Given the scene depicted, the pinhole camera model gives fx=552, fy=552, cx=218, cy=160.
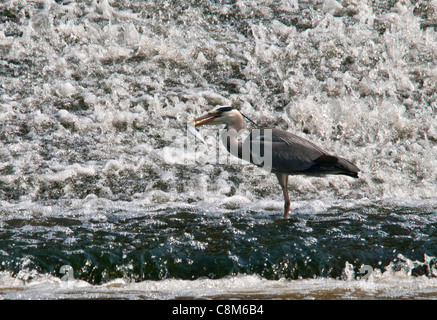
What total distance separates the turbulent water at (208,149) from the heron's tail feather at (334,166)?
0.44 m

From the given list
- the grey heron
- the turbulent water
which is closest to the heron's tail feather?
Result: the grey heron

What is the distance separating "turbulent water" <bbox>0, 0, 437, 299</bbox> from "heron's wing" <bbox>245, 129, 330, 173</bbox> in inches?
20.6

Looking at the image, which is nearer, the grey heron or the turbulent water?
the turbulent water

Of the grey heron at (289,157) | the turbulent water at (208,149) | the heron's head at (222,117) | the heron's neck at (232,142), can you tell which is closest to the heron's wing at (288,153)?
the grey heron at (289,157)

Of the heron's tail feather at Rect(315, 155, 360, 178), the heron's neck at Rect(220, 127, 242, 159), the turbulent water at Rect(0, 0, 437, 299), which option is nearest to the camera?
the turbulent water at Rect(0, 0, 437, 299)

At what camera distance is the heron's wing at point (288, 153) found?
18.7 ft

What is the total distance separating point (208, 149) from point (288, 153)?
2.08 metres

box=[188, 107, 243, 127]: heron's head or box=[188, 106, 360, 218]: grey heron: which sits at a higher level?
box=[188, 107, 243, 127]: heron's head

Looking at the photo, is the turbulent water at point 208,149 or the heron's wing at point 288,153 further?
the heron's wing at point 288,153

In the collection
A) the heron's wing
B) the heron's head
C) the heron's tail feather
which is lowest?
the heron's tail feather

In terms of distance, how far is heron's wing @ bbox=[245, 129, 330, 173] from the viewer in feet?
18.7

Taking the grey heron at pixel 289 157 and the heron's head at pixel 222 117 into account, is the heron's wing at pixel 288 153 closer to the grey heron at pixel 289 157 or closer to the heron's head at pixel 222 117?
the grey heron at pixel 289 157

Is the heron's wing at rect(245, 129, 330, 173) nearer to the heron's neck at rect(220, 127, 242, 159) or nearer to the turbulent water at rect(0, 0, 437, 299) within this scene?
the heron's neck at rect(220, 127, 242, 159)

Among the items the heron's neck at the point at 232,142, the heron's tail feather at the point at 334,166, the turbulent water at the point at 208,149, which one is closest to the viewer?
the turbulent water at the point at 208,149
